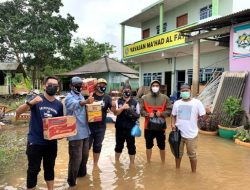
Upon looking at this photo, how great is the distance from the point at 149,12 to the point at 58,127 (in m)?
18.2

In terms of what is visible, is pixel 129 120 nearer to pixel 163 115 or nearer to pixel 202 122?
pixel 163 115

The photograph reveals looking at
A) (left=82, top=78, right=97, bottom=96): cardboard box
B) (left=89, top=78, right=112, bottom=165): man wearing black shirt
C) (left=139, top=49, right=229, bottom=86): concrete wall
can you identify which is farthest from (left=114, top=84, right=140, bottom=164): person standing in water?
(left=139, top=49, right=229, bottom=86): concrete wall

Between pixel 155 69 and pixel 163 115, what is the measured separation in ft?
53.3

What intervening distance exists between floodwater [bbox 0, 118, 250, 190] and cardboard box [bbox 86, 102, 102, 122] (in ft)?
3.79

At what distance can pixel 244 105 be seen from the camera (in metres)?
10.2

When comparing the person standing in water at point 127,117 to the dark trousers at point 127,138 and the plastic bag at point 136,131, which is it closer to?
the dark trousers at point 127,138

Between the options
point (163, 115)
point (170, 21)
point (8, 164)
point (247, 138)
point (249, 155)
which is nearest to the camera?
point (163, 115)

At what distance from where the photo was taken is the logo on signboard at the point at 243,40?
10.3 m

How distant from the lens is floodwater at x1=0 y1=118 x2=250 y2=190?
519 centimetres

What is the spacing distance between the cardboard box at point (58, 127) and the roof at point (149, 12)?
51.9ft

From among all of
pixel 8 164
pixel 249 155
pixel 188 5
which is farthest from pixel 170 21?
pixel 8 164

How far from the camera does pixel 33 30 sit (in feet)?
83.3

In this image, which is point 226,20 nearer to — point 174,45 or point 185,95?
point 174,45

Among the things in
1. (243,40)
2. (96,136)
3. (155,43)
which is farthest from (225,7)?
(96,136)
